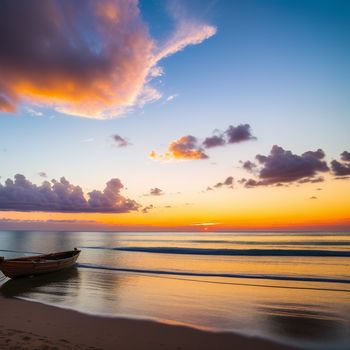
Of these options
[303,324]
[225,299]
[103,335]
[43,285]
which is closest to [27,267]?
[43,285]

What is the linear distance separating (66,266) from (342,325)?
2293 cm

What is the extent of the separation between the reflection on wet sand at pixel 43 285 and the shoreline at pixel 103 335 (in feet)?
18.3

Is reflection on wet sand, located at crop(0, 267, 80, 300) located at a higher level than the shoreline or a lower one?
lower

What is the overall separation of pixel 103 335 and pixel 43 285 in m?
12.7

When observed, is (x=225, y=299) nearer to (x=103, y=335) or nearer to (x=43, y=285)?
(x=103, y=335)

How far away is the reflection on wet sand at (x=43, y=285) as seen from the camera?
1780 cm

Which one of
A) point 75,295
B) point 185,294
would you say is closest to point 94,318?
point 75,295

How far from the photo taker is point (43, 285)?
20656mm

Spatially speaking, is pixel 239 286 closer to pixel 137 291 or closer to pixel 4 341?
pixel 137 291

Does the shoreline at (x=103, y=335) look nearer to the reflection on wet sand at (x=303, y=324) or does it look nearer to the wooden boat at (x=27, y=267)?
the reflection on wet sand at (x=303, y=324)

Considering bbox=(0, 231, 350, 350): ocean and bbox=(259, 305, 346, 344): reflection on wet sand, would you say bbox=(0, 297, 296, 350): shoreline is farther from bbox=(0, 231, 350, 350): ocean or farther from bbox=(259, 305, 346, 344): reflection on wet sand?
bbox=(259, 305, 346, 344): reflection on wet sand

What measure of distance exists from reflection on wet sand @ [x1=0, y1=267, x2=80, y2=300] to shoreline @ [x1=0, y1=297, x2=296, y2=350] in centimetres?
558

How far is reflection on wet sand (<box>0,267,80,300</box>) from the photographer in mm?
17797

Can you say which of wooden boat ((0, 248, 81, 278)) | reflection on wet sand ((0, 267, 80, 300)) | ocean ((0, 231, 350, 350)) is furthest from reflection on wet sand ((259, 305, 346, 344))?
wooden boat ((0, 248, 81, 278))
